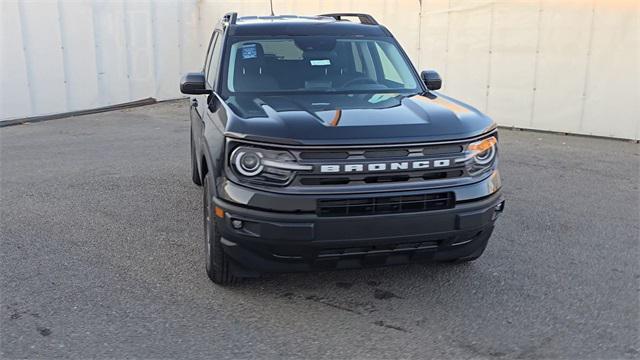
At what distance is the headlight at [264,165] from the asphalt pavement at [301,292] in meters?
0.90

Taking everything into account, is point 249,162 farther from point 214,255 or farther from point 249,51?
point 249,51

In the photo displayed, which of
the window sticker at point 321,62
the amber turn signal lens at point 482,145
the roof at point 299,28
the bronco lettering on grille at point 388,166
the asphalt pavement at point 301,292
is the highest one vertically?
the roof at point 299,28

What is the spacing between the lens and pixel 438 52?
11.3m

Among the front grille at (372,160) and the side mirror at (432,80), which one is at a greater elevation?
the side mirror at (432,80)

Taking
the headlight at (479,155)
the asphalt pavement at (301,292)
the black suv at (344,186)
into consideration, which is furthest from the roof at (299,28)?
the headlight at (479,155)

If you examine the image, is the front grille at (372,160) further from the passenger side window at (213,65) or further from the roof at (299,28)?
the roof at (299,28)

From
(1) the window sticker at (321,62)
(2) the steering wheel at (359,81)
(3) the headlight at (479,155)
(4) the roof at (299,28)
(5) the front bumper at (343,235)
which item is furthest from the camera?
(4) the roof at (299,28)

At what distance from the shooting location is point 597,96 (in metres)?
9.64

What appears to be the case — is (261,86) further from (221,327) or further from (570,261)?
(570,261)

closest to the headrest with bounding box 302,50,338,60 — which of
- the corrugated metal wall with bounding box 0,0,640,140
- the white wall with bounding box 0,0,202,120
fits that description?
the corrugated metal wall with bounding box 0,0,640,140

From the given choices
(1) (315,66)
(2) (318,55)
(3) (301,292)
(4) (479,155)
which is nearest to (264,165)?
(3) (301,292)

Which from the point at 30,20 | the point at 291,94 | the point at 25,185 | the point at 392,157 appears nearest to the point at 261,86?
the point at 291,94

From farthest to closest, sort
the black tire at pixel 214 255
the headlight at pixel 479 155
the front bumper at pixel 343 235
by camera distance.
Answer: the black tire at pixel 214 255
the headlight at pixel 479 155
the front bumper at pixel 343 235

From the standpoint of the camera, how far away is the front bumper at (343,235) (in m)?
3.36
